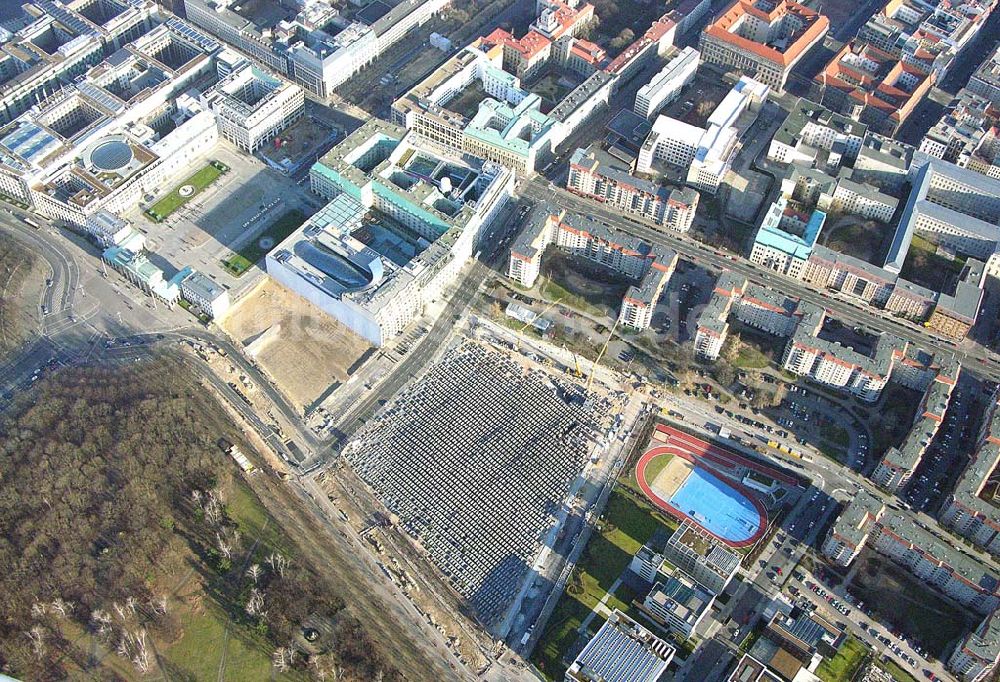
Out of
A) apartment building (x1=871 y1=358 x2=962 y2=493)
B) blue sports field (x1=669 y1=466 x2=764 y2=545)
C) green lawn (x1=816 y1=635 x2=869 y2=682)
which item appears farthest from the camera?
apartment building (x1=871 y1=358 x2=962 y2=493)

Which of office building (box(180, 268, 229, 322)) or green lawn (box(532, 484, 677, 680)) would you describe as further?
office building (box(180, 268, 229, 322))

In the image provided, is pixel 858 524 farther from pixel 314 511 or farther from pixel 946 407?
pixel 314 511

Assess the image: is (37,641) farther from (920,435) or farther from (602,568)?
(920,435)

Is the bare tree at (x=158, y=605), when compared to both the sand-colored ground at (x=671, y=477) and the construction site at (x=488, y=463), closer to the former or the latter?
the construction site at (x=488, y=463)

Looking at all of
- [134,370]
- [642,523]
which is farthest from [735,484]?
[134,370]

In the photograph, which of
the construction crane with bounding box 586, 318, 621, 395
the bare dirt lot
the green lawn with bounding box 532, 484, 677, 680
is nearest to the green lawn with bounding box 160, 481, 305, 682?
the green lawn with bounding box 532, 484, 677, 680

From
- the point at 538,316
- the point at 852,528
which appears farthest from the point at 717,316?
the point at 852,528

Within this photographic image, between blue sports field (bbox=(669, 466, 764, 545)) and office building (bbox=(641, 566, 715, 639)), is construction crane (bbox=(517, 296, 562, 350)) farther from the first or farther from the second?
office building (bbox=(641, 566, 715, 639))
